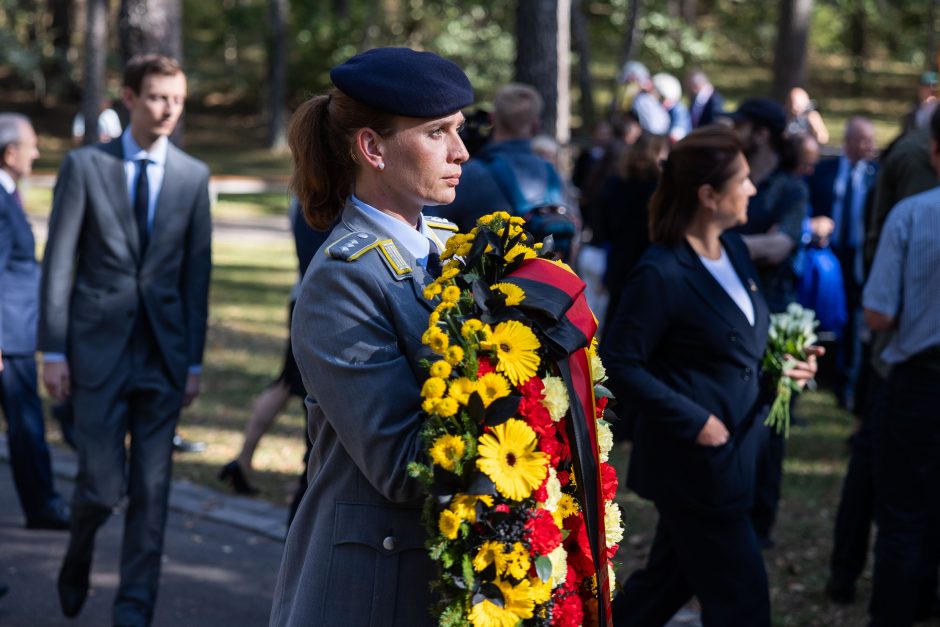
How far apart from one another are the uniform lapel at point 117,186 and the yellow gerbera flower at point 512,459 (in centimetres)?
325

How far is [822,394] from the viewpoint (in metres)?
9.96

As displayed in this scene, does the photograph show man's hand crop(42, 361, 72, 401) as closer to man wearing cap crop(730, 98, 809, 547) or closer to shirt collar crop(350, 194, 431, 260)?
shirt collar crop(350, 194, 431, 260)

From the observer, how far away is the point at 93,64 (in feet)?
Result: 75.1

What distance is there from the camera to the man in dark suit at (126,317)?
512 centimetres

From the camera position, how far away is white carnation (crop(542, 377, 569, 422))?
244 centimetres

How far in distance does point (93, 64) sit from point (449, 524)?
881 inches

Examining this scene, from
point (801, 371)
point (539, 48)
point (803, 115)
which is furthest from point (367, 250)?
point (803, 115)

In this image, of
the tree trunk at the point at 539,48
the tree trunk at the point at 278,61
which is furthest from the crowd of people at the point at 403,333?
the tree trunk at the point at 278,61

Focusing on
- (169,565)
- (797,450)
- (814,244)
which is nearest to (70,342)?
(169,565)

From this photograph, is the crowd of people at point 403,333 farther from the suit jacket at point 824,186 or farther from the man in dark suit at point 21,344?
the suit jacket at point 824,186

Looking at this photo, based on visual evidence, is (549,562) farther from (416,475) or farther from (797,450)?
(797,450)

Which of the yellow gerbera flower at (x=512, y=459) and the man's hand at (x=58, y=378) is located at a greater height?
the yellow gerbera flower at (x=512, y=459)

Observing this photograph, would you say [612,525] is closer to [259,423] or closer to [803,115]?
[259,423]

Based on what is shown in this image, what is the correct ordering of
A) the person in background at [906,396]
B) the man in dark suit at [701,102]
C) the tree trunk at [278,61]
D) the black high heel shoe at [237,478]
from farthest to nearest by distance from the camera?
the tree trunk at [278,61]
the man in dark suit at [701,102]
the black high heel shoe at [237,478]
the person in background at [906,396]
